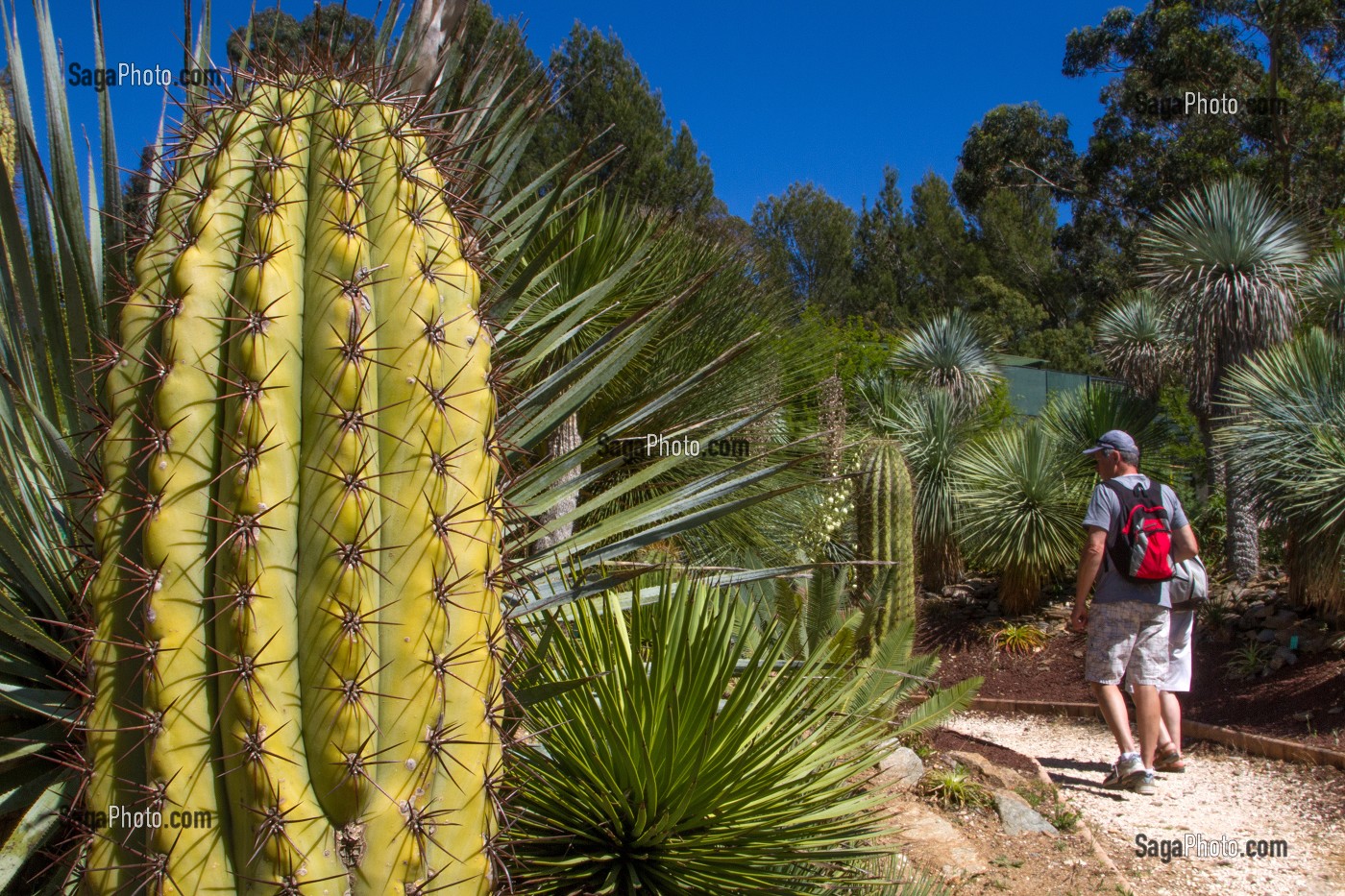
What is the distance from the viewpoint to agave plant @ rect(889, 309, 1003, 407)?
1703cm

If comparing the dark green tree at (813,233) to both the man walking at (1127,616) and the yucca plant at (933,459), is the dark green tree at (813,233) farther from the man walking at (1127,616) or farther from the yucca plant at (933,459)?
the man walking at (1127,616)

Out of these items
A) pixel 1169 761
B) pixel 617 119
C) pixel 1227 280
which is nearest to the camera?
pixel 1169 761

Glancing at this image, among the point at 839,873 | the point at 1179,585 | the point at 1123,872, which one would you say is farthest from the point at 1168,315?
the point at 839,873

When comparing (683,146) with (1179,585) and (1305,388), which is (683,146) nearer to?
(1305,388)

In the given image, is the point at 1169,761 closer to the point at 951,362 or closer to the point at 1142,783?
the point at 1142,783

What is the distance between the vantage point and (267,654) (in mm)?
1496

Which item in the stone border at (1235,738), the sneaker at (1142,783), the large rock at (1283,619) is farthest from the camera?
the large rock at (1283,619)

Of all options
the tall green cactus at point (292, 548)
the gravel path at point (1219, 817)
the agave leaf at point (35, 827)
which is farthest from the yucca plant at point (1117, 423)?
the agave leaf at point (35, 827)

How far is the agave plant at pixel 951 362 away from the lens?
17031 millimetres

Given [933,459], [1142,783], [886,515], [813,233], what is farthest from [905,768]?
[813,233]

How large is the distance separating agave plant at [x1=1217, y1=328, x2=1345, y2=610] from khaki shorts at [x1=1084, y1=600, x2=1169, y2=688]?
2.74m

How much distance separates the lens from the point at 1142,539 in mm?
5391

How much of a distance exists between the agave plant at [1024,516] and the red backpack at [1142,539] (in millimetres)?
6099

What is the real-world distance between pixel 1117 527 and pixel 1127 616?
486 millimetres
